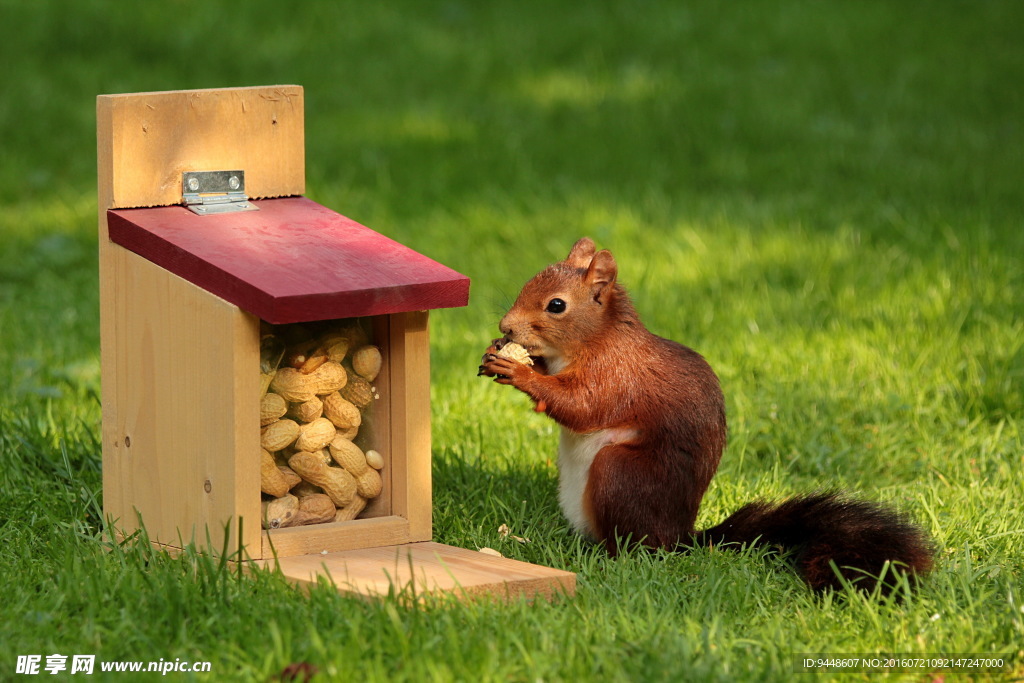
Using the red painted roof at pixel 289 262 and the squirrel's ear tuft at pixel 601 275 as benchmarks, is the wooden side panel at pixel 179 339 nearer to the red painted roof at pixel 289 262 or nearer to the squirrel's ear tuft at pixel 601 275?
the red painted roof at pixel 289 262

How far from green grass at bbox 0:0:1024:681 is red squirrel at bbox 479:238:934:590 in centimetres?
12

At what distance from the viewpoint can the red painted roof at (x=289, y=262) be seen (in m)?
2.73

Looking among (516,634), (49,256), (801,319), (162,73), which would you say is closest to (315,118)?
(162,73)

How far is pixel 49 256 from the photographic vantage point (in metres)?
6.07

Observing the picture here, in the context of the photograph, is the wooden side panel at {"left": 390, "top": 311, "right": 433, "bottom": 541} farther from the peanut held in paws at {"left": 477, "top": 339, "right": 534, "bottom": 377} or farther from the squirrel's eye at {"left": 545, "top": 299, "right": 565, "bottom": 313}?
the squirrel's eye at {"left": 545, "top": 299, "right": 565, "bottom": 313}

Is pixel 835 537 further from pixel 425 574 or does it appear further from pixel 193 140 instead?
pixel 193 140

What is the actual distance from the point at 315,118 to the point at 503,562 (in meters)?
5.51

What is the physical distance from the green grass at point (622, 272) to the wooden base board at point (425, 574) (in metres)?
0.06

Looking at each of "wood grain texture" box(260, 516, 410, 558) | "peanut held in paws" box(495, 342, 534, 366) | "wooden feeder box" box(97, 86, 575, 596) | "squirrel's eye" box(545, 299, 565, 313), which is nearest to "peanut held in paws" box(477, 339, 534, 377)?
"peanut held in paws" box(495, 342, 534, 366)

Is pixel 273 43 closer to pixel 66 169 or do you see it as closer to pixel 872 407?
pixel 66 169

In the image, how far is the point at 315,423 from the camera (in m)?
2.99

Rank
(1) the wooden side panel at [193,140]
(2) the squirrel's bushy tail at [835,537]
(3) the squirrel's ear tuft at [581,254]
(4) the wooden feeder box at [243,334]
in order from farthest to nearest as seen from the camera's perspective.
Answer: (3) the squirrel's ear tuft at [581,254] → (1) the wooden side panel at [193,140] → (2) the squirrel's bushy tail at [835,537] → (4) the wooden feeder box at [243,334]

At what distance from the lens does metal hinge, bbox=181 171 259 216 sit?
10.2ft

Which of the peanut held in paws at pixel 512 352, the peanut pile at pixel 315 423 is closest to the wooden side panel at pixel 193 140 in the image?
the peanut pile at pixel 315 423
